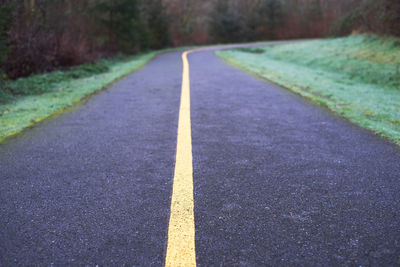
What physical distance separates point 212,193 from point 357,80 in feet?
34.8

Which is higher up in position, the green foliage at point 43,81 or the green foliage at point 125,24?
the green foliage at point 125,24

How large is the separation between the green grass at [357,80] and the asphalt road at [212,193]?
0.84 m

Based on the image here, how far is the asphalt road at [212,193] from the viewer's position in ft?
6.46

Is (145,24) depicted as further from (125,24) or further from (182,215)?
(182,215)

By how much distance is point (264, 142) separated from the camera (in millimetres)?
4121

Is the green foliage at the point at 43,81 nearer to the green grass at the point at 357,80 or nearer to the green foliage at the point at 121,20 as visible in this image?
the green grass at the point at 357,80

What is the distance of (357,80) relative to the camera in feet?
37.3

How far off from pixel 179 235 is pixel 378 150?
9.59ft

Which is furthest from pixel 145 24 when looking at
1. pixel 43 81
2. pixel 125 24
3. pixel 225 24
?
pixel 225 24

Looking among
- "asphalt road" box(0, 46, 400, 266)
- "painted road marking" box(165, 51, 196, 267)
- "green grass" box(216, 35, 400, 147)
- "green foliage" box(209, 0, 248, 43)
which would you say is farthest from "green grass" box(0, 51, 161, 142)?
"green foliage" box(209, 0, 248, 43)

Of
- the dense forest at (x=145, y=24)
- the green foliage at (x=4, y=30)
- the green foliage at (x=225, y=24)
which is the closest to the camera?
the green foliage at (x=4, y=30)

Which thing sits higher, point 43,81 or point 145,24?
point 145,24

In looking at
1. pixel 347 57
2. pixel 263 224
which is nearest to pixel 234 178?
pixel 263 224

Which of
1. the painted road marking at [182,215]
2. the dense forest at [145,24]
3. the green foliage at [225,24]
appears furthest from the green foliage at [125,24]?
the painted road marking at [182,215]
